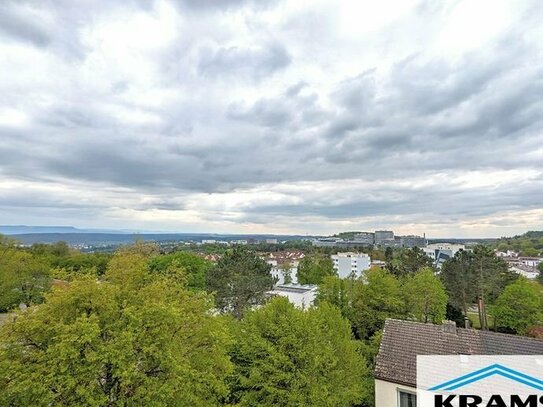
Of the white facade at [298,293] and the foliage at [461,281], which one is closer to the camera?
the foliage at [461,281]

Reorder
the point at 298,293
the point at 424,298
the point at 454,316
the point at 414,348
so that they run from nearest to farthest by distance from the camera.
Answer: the point at 414,348 < the point at 424,298 < the point at 454,316 < the point at 298,293

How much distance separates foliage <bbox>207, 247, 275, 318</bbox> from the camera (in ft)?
116

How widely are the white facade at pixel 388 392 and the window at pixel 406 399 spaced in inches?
3.7

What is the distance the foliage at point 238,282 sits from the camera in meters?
35.4

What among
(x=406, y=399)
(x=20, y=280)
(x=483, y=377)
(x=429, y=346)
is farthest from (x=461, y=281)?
(x=20, y=280)

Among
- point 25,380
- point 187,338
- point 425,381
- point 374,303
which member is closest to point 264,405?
point 187,338

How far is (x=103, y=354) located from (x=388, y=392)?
503 inches

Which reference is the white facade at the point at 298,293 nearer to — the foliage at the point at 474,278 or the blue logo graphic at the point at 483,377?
the foliage at the point at 474,278

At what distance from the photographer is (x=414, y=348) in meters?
17.5

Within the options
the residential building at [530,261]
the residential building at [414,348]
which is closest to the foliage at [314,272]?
the residential building at [414,348]

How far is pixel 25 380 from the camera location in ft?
30.8

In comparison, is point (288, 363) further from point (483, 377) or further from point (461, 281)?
point (461, 281)

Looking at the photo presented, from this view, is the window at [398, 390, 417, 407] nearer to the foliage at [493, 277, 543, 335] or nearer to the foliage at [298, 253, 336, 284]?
the foliage at [493, 277, 543, 335]

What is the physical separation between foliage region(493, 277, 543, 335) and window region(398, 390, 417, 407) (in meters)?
24.9
